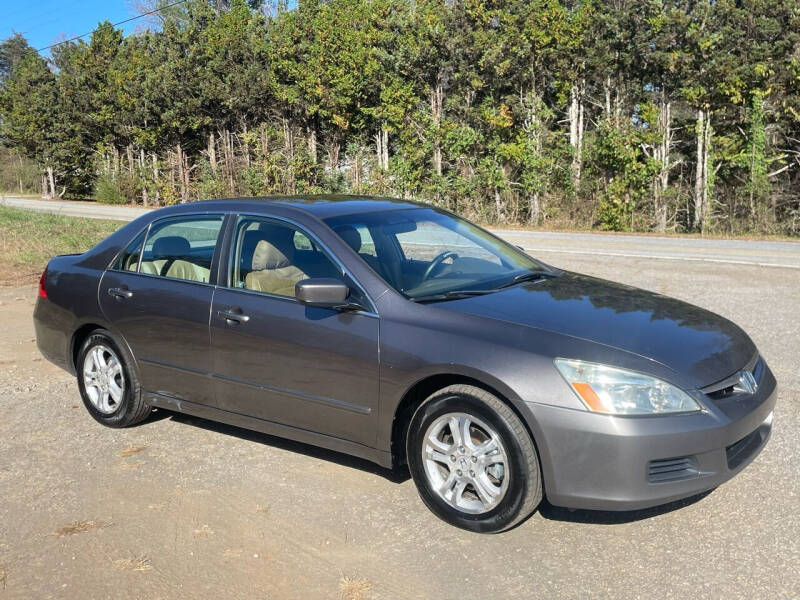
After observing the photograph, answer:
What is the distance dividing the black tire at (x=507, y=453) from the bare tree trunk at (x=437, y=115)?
20226mm

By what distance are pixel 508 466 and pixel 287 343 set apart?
56.7 inches

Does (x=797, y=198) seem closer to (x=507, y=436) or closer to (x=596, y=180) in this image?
(x=596, y=180)

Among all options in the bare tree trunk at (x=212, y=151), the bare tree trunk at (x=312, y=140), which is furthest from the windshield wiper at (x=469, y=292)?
the bare tree trunk at (x=212, y=151)

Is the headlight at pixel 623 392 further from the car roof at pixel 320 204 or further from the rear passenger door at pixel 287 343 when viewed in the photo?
the car roof at pixel 320 204

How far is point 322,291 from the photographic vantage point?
429 centimetres

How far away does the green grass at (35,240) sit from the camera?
43.6 feet

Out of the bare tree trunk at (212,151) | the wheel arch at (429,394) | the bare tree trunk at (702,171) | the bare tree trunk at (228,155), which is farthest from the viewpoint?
the bare tree trunk at (212,151)

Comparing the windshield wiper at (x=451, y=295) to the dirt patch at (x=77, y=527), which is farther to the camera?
the windshield wiper at (x=451, y=295)

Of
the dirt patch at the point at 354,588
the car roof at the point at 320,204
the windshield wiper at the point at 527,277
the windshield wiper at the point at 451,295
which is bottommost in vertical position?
the dirt patch at the point at 354,588

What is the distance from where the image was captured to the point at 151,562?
3748 millimetres

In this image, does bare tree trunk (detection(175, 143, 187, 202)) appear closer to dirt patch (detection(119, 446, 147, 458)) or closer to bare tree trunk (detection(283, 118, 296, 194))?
bare tree trunk (detection(283, 118, 296, 194))

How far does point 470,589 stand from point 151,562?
1.44 m

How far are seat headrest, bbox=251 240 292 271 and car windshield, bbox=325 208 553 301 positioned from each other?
0.38 meters

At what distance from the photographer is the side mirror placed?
14.1 ft
